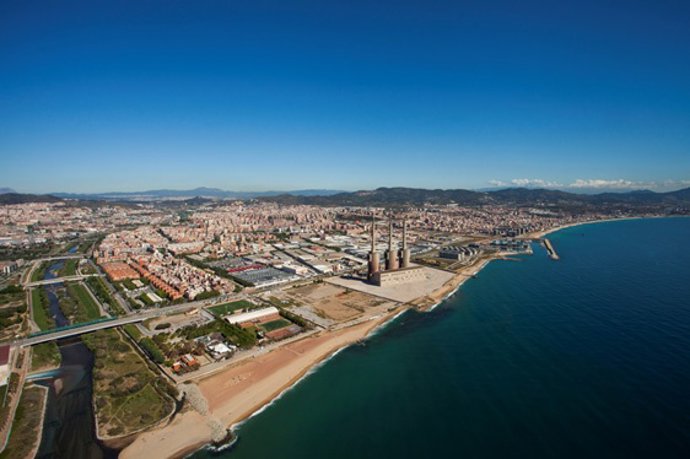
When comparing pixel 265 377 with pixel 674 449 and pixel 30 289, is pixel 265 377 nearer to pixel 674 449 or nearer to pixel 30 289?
pixel 674 449

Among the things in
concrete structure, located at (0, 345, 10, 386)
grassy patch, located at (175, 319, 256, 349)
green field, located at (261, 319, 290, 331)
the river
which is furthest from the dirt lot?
concrete structure, located at (0, 345, 10, 386)

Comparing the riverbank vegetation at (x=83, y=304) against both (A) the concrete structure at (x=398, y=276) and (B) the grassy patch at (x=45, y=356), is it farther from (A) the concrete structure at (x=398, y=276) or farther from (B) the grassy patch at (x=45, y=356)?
(A) the concrete structure at (x=398, y=276)

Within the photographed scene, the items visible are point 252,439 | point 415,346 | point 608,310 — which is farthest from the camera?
point 608,310

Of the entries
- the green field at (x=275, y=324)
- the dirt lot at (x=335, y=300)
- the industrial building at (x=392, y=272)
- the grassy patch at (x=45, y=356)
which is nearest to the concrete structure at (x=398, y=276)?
the industrial building at (x=392, y=272)

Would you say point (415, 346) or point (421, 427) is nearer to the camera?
point (421, 427)

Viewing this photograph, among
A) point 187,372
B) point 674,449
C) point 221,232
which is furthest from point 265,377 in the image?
point 221,232

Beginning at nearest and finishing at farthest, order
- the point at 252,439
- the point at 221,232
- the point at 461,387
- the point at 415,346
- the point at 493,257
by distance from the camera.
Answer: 1. the point at 252,439
2. the point at 461,387
3. the point at 415,346
4. the point at 493,257
5. the point at 221,232
